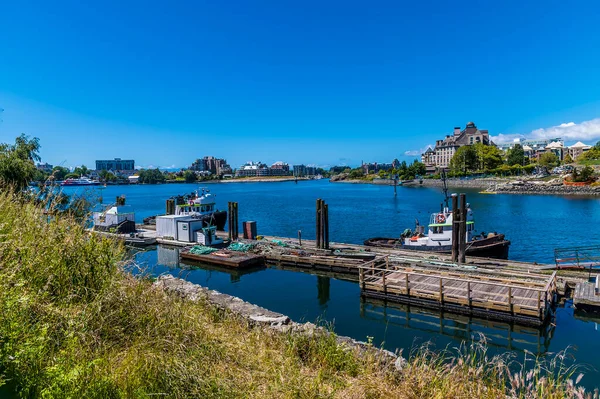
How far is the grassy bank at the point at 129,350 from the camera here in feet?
12.3

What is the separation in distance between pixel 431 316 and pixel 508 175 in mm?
121671

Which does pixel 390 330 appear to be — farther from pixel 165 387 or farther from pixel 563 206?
pixel 563 206

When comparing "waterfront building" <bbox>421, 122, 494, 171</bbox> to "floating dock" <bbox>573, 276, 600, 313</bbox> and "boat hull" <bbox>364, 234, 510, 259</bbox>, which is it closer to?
"boat hull" <bbox>364, 234, 510, 259</bbox>

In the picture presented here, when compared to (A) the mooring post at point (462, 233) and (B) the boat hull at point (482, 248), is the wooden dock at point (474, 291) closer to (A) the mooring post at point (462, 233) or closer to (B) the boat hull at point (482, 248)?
(A) the mooring post at point (462, 233)

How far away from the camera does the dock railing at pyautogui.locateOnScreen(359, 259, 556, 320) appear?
1311 cm

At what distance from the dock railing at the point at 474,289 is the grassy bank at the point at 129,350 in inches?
346

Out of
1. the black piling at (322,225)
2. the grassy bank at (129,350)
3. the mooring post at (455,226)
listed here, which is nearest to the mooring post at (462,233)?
the mooring post at (455,226)

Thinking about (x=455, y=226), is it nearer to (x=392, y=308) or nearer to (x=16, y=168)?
(x=392, y=308)

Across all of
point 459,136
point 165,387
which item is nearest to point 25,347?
point 165,387

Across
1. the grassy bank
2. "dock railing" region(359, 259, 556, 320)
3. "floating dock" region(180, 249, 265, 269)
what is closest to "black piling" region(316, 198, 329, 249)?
"floating dock" region(180, 249, 265, 269)

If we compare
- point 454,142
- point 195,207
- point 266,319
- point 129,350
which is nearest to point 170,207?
point 195,207

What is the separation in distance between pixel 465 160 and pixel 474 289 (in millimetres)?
123234

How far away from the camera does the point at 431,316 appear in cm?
1428

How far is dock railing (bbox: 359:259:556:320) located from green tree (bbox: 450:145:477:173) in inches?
4774
